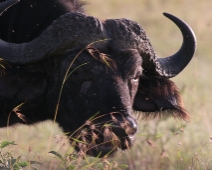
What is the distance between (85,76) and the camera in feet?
19.3

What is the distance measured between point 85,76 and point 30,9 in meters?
1.05

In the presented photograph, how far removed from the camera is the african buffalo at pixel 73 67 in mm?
5688

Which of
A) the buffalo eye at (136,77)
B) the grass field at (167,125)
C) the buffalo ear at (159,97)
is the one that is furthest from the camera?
the buffalo ear at (159,97)

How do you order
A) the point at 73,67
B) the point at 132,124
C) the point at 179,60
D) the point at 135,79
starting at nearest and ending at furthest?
the point at 132,124
the point at 73,67
the point at 135,79
the point at 179,60

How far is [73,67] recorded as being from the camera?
596cm

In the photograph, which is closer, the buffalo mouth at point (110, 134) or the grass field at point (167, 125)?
the buffalo mouth at point (110, 134)

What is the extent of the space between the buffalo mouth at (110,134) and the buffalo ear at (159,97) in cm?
125

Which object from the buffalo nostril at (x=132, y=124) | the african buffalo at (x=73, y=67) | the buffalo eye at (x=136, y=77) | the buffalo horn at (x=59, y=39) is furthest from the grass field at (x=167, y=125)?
the buffalo horn at (x=59, y=39)

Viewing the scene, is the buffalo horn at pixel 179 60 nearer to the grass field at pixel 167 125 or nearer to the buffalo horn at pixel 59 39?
the grass field at pixel 167 125

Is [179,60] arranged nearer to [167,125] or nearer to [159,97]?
[159,97]

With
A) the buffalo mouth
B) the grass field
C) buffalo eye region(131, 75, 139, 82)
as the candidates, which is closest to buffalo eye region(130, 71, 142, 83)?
buffalo eye region(131, 75, 139, 82)

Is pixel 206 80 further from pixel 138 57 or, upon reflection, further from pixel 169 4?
pixel 169 4

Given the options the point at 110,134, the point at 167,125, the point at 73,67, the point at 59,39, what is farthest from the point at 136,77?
the point at 167,125

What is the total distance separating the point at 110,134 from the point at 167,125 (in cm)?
367
